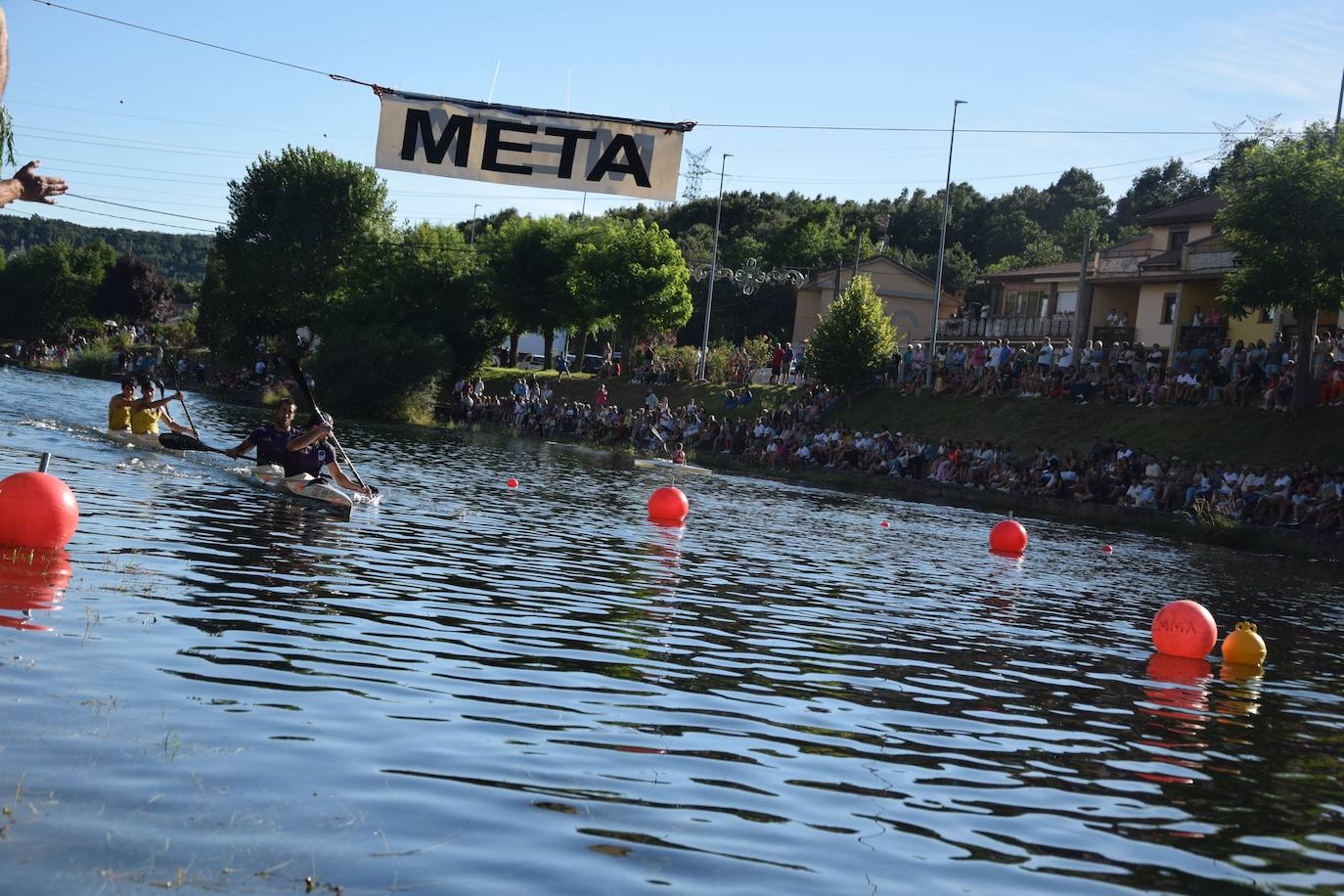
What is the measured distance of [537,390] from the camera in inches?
2562

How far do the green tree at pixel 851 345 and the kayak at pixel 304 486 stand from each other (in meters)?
33.8

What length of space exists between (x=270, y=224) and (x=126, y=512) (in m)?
69.8

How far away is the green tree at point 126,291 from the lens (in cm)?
13038

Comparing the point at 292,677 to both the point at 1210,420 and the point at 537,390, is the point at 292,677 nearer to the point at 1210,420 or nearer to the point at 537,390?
the point at 1210,420

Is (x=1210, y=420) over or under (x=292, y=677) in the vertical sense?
over

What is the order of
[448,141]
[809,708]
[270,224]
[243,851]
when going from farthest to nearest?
1. [270,224]
2. [448,141]
3. [809,708]
4. [243,851]

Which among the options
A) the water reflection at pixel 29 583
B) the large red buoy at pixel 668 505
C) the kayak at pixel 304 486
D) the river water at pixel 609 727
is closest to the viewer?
the river water at pixel 609 727

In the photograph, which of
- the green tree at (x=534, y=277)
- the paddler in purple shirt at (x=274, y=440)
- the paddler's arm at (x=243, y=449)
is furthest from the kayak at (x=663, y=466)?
the green tree at (x=534, y=277)

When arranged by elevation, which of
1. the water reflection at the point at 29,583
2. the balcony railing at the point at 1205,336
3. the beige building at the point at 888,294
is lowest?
the water reflection at the point at 29,583

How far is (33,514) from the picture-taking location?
12742mm

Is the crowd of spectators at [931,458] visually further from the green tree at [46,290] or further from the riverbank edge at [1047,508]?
the green tree at [46,290]

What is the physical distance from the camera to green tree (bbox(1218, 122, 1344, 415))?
35000 mm

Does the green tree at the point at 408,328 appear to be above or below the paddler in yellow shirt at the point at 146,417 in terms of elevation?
above

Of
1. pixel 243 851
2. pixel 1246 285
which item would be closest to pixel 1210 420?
pixel 1246 285
